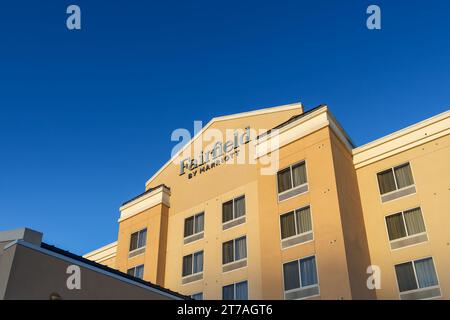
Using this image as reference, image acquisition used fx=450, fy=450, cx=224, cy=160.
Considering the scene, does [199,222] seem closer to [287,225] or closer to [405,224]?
[287,225]

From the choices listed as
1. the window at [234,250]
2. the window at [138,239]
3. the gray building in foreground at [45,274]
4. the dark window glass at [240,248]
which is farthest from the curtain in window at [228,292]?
the gray building in foreground at [45,274]

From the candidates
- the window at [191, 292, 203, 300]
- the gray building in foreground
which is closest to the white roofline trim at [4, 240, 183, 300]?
the gray building in foreground

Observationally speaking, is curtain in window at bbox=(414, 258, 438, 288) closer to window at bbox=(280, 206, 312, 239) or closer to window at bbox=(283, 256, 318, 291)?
window at bbox=(283, 256, 318, 291)

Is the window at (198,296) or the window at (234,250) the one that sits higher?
the window at (234,250)

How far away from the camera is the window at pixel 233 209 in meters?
27.5

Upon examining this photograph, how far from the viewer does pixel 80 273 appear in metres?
15.2

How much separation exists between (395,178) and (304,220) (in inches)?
225

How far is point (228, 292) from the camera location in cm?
2556

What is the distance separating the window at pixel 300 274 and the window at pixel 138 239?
40.8 feet

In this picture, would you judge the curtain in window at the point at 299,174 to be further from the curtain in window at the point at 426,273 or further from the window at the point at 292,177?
the curtain in window at the point at 426,273

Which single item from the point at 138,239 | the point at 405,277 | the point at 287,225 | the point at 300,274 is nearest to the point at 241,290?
the point at 300,274

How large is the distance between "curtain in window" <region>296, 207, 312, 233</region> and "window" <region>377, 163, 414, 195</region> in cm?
459

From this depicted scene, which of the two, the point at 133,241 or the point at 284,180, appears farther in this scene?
the point at 133,241
